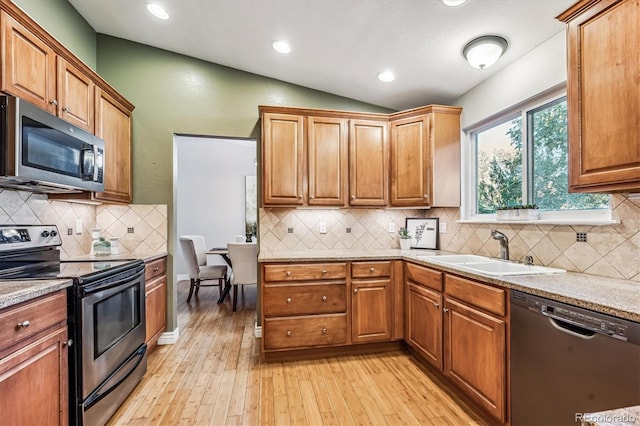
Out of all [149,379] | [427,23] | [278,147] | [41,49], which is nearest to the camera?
[41,49]

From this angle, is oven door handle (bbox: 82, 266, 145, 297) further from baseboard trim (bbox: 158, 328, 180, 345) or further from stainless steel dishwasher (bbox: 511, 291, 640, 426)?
stainless steel dishwasher (bbox: 511, 291, 640, 426)

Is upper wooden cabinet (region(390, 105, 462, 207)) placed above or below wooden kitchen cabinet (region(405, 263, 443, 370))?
above

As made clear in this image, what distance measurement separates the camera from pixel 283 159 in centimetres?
293

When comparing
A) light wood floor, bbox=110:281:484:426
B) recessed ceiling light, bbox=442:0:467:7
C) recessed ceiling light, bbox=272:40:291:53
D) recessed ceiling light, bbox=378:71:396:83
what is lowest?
light wood floor, bbox=110:281:484:426

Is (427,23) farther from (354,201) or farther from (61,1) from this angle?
(61,1)

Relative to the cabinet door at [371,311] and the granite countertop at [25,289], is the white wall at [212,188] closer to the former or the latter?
the cabinet door at [371,311]

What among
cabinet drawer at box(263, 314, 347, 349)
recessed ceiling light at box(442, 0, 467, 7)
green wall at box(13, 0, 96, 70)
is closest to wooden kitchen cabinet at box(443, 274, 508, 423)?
cabinet drawer at box(263, 314, 347, 349)

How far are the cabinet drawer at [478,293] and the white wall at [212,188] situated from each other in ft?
16.1

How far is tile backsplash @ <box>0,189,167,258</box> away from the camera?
2.19 meters

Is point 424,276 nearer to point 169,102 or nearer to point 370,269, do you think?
point 370,269

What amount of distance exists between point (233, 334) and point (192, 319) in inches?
31.8

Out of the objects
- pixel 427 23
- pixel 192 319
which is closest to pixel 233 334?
pixel 192 319

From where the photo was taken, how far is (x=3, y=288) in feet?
4.29

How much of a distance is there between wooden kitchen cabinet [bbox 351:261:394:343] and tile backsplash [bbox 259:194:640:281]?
63 centimetres
